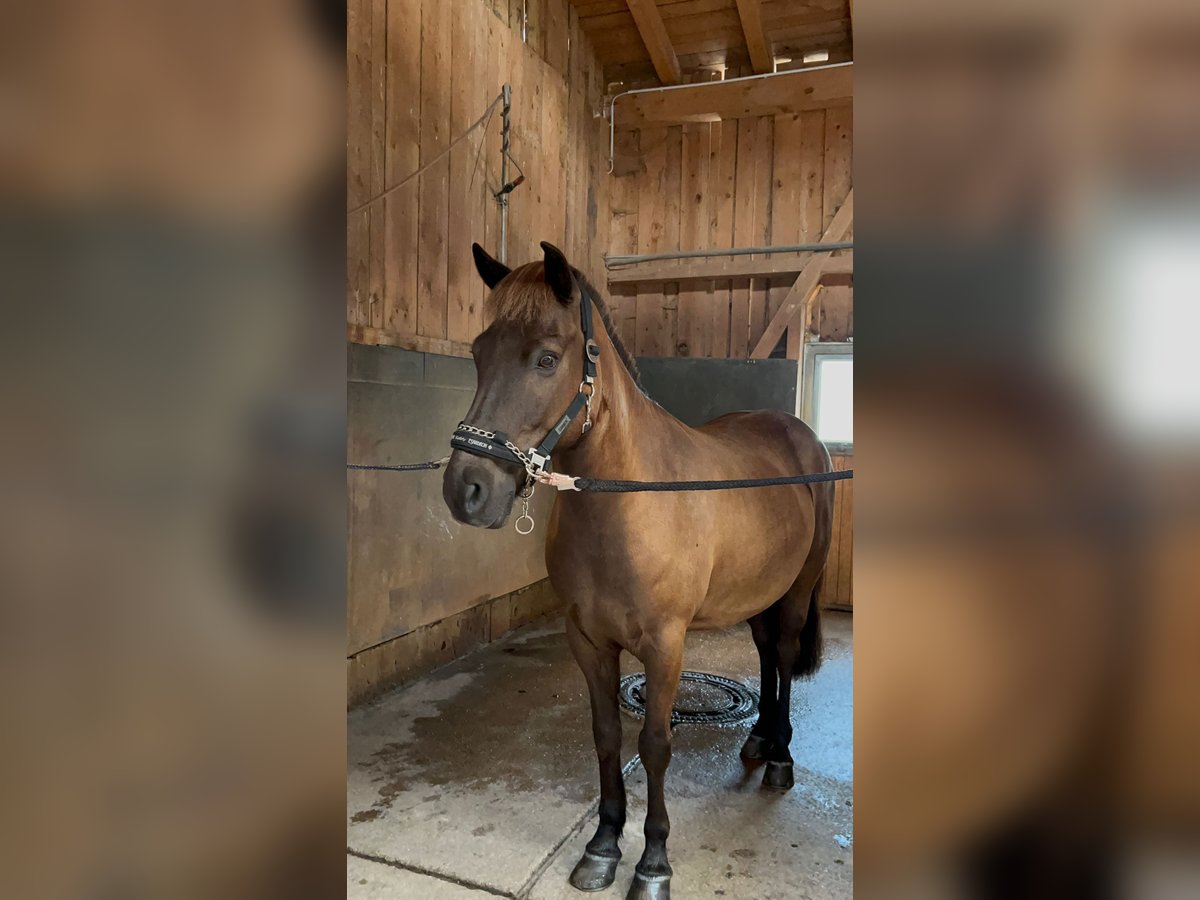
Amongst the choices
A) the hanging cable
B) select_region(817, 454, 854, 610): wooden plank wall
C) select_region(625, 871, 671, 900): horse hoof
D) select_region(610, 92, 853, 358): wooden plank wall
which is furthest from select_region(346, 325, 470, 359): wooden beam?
select_region(817, 454, 854, 610): wooden plank wall

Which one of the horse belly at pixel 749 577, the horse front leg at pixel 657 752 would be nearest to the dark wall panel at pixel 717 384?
the horse belly at pixel 749 577

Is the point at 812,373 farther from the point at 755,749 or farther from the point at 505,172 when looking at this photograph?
the point at 755,749

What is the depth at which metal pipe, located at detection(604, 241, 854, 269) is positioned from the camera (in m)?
4.60

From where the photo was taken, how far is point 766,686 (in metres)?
2.54

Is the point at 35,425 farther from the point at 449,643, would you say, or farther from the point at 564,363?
the point at 449,643

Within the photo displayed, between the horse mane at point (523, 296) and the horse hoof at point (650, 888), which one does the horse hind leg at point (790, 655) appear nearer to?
the horse hoof at point (650, 888)

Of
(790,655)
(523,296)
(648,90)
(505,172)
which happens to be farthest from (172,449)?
(648,90)

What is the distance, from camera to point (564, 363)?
1555 millimetres

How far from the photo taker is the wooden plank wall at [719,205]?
15.5 feet

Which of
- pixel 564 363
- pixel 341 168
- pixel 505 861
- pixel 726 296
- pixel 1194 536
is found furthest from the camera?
pixel 726 296

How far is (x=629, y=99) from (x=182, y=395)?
540 centimetres

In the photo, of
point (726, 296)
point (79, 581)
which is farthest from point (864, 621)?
point (726, 296)

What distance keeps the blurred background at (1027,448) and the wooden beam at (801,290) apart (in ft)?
15.0

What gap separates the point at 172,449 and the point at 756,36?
5153mm
